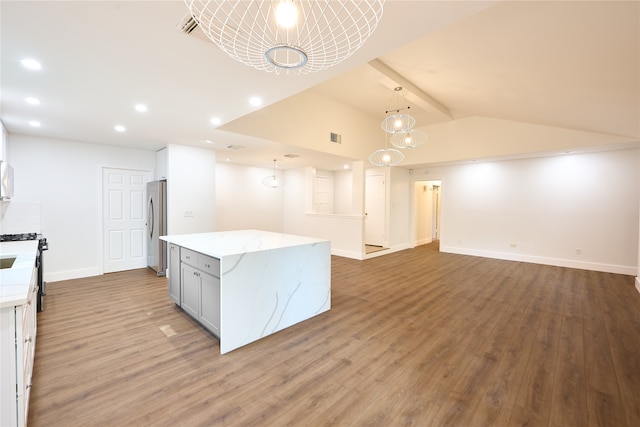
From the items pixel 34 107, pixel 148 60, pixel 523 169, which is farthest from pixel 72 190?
pixel 523 169

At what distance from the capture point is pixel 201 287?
2.88m

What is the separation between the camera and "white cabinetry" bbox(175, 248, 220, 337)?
263 centimetres

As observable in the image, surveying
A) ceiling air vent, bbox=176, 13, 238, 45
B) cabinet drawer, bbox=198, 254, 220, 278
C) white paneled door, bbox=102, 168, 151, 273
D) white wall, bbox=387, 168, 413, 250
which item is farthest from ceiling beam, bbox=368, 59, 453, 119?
white paneled door, bbox=102, 168, 151, 273

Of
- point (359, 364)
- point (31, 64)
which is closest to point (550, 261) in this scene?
point (359, 364)

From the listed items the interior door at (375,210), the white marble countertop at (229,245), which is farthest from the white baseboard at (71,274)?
the interior door at (375,210)

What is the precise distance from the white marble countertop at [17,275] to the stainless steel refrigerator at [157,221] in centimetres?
189

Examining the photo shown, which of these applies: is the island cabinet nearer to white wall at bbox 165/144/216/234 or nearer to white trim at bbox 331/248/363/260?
white wall at bbox 165/144/216/234

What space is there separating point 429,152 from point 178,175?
228 inches

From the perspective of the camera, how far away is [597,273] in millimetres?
5332

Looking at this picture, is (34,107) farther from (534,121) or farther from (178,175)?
(534,121)

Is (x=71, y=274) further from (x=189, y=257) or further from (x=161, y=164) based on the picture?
(x=189, y=257)

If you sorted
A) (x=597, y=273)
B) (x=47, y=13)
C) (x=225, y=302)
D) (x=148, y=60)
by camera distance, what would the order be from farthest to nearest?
(x=597, y=273) → (x=225, y=302) → (x=148, y=60) → (x=47, y=13)

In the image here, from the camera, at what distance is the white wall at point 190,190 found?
496cm

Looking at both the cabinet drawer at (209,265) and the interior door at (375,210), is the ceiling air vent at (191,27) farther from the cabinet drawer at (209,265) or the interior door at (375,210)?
the interior door at (375,210)
